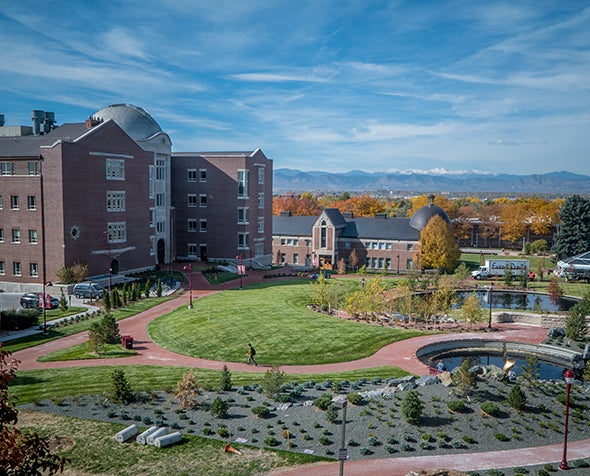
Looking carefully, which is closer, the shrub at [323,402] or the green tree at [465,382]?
the shrub at [323,402]

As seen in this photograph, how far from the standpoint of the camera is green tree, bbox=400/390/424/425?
72.4 feet

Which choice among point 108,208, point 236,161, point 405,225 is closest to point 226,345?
point 108,208

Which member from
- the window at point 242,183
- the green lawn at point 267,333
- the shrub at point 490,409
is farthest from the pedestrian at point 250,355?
the window at point 242,183

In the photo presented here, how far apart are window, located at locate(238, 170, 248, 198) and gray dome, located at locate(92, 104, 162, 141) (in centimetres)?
1268

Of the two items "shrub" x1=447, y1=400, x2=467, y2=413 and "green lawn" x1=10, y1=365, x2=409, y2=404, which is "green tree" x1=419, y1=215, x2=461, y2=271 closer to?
"green lawn" x1=10, y1=365, x2=409, y2=404

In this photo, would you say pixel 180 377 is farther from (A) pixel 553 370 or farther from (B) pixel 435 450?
(A) pixel 553 370

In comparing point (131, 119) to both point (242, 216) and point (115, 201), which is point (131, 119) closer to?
point (115, 201)

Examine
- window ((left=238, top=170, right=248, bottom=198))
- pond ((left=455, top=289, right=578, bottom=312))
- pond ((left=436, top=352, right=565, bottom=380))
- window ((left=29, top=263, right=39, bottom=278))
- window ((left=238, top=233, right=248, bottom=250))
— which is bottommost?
pond ((left=436, top=352, right=565, bottom=380))

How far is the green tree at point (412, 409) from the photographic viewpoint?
22078 millimetres

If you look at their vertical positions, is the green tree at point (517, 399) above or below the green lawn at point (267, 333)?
above

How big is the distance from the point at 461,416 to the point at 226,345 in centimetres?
1755

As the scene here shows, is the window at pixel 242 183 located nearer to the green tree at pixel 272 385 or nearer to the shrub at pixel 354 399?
the green tree at pixel 272 385

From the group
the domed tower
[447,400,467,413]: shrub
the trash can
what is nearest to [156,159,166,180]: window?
the domed tower

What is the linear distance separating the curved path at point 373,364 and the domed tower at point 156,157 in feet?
48.0
